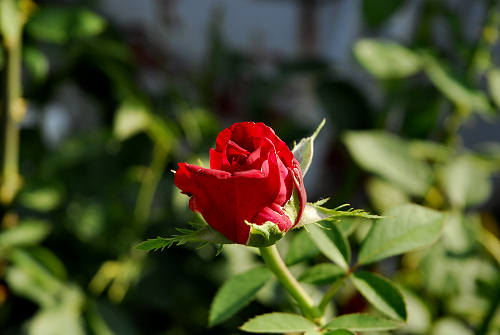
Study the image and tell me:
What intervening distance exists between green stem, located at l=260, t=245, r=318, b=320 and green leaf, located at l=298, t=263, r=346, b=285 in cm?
5

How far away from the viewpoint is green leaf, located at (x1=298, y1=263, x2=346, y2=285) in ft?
1.28

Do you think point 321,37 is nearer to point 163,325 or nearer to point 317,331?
point 163,325

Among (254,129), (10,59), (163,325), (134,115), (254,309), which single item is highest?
(254,129)

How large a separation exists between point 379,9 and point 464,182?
0.32 meters

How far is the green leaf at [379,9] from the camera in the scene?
854 mm

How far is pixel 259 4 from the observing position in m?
1.71

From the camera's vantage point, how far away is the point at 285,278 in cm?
33

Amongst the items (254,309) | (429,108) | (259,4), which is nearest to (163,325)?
(254,309)

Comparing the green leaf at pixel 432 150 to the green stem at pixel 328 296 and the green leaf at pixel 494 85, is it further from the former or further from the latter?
the green stem at pixel 328 296

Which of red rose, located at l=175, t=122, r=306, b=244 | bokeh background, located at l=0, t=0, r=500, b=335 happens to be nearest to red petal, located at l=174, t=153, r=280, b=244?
red rose, located at l=175, t=122, r=306, b=244

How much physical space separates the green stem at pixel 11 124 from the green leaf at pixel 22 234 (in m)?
0.07

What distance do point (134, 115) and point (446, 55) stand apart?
0.62m

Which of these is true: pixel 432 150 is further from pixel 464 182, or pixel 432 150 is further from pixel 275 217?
pixel 275 217

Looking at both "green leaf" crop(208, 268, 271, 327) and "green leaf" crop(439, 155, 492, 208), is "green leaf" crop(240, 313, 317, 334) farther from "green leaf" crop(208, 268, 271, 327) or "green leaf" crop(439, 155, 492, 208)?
"green leaf" crop(439, 155, 492, 208)
